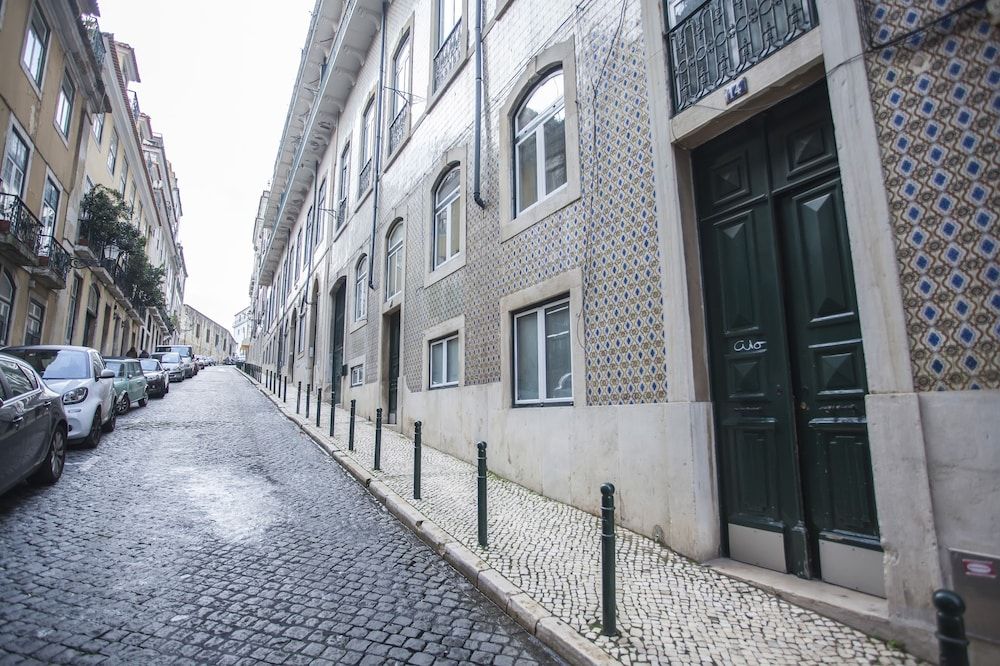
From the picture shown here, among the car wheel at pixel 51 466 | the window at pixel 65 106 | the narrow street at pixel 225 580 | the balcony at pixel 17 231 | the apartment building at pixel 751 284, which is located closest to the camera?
the narrow street at pixel 225 580

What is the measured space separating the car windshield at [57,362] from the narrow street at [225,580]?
2.84 metres

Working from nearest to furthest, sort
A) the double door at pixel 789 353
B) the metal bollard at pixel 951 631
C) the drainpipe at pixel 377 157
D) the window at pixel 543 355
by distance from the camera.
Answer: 1. the metal bollard at pixel 951 631
2. the double door at pixel 789 353
3. the window at pixel 543 355
4. the drainpipe at pixel 377 157

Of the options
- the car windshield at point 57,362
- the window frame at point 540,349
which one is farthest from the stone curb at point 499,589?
the car windshield at point 57,362

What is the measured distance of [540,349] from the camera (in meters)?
7.10

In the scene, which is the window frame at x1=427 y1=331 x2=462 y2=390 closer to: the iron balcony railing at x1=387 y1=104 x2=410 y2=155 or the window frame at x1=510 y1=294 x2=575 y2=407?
the window frame at x1=510 y1=294 x2=575 y2=407

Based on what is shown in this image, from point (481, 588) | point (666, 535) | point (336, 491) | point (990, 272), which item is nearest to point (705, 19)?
point (990, 272)

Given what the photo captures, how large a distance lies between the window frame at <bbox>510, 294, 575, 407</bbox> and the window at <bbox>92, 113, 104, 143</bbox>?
19327 millimetres

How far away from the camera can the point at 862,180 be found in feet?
11.7

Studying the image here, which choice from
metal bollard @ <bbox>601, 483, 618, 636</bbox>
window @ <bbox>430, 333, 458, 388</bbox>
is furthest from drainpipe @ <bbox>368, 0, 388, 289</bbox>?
metal bollard @ <bbox>601, 483, 618, 636</bbox>

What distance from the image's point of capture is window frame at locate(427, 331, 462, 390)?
9417 millimetres

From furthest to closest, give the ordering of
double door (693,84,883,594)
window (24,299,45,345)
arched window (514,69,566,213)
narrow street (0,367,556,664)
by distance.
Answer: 1. window (24,299,45,345)
2. arched window (514,69,566,213)
3. double door (693,84,883,594)
4. narrow street (0,367,556,664)

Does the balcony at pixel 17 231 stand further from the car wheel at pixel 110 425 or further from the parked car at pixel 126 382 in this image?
the car wheel at pixel 110 425

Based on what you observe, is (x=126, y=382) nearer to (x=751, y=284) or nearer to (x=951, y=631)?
(x=751, y=284)

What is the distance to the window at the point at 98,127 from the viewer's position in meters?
18.7
